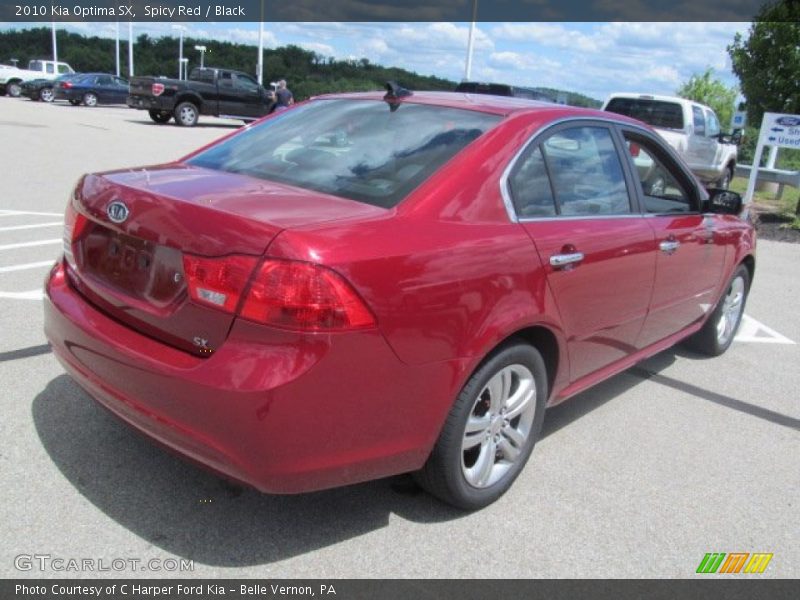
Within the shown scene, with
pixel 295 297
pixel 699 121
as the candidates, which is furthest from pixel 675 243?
pixel 699 121

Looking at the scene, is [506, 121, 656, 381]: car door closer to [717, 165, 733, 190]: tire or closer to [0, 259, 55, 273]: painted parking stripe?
[0, 259, 55, 273]: painted parking stripe

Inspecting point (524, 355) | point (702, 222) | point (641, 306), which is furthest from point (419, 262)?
point (702, 222)

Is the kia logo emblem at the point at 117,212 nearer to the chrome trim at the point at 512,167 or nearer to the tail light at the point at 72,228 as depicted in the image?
the tail light at the point at 72,228

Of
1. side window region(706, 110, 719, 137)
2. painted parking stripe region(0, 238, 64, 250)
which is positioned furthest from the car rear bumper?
side window region(706, 110, 719, 137)

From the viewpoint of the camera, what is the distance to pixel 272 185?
119 inches

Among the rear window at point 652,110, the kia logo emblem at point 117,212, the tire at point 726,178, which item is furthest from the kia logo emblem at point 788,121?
the kia logo emblem at point 117,212

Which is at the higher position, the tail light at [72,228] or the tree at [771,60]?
the tree at [771,60]

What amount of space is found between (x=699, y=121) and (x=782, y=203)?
9.22 feet

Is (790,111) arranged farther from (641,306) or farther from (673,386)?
(641,306)

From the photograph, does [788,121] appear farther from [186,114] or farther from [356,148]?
[186,114]

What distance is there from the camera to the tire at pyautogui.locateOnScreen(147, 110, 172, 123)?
2475 cm

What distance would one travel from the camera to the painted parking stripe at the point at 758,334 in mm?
6105

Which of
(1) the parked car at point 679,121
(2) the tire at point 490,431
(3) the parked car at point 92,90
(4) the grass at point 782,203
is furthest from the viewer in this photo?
(3) the parked car at point 92,90

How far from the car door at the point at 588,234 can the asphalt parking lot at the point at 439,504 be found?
553 millimetres
